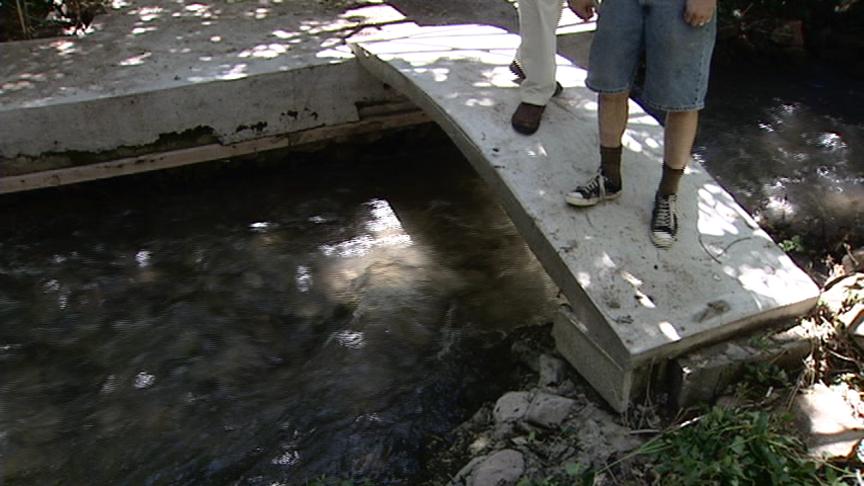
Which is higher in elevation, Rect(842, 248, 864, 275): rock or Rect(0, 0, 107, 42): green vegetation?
Rect(0, 0, 107, 42): green vegetation

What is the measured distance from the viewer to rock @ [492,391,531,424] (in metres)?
3.52

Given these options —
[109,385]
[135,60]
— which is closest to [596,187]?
[109,385]

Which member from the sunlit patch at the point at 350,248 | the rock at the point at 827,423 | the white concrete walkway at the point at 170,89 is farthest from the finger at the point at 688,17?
the white concrete walkway at the point at 170,89

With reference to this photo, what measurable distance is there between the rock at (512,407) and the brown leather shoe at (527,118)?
4.96 feet

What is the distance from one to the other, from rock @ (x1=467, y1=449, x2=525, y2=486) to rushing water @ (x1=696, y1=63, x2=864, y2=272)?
2480mm

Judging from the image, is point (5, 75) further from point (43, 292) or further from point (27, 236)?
point (43, 292)

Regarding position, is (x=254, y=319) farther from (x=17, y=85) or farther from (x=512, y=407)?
(x=17, y=85)

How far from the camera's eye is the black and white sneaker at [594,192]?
12.4 ft

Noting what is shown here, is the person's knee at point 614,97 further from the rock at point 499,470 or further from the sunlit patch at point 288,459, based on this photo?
the sunlit patch at point 288,459

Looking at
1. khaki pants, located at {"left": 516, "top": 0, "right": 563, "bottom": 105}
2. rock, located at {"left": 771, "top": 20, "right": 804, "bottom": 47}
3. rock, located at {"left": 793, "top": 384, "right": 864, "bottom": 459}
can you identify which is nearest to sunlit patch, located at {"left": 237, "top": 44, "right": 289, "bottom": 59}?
khaki pants, located at {"left": 516, "top": 0, "right": 563, "bottom": 105}

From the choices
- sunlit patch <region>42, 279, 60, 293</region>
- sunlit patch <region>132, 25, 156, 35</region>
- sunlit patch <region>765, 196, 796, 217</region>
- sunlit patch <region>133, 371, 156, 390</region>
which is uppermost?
sunlit patch <region>132, 25, 156, 35</region>

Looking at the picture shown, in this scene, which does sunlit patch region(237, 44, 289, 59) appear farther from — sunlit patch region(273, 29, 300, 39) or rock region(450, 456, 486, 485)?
rock region(450, 456, 486, 485)

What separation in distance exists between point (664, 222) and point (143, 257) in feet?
11.4

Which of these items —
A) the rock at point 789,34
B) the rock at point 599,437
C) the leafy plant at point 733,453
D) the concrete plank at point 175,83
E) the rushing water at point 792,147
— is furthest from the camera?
the rock at point 789,34
